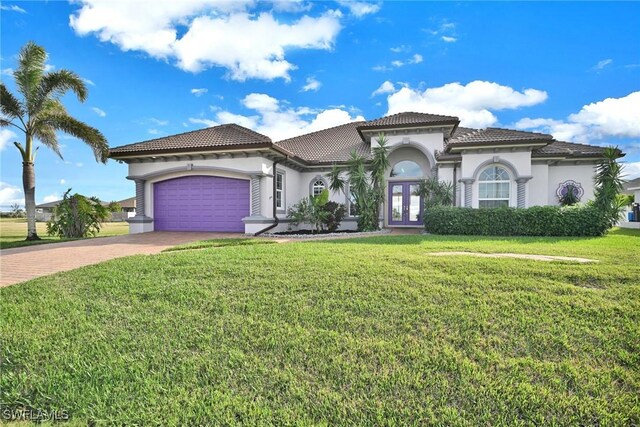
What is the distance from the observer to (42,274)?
24.5ft

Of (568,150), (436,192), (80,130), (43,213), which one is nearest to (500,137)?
(436,192)

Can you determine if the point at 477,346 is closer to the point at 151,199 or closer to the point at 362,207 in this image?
the point at 362,207

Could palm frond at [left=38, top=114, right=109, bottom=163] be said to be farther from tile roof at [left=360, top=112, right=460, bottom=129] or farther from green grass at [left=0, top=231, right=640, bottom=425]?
tile roof at [left=360, top=112, right=460, bottom=129]

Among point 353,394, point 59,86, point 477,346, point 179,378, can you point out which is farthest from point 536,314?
point 59,86

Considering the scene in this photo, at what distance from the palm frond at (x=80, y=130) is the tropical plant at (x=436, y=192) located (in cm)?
1695

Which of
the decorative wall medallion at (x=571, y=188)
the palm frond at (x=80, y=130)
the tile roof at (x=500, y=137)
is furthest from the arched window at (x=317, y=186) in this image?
the decorative wall medallion at (x=571, y=188)

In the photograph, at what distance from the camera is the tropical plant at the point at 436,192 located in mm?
16141

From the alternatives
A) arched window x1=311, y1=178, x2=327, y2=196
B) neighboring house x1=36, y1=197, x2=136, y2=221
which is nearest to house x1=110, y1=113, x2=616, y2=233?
arched window x1=311, y1=178, x2=327, y2=196

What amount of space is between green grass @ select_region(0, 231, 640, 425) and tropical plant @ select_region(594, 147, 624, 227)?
28.9ft

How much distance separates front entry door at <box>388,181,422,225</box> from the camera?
1886 cm

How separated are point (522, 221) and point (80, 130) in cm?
2132

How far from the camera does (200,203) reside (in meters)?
16.6

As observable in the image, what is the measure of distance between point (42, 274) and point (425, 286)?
→ 28.4 ft

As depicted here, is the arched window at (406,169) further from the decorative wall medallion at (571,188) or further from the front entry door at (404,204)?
the decorative wall medallion at (571,188)
